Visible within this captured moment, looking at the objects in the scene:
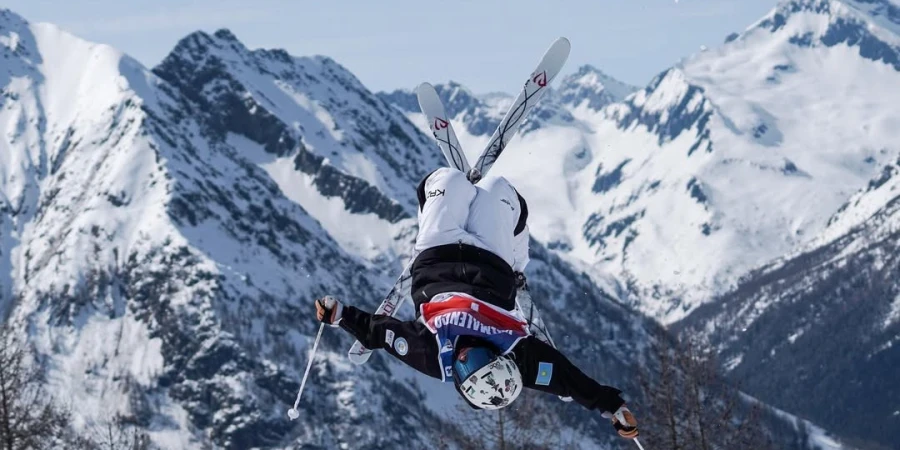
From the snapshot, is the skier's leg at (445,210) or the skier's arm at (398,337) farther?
the skier's leg at (445,210)

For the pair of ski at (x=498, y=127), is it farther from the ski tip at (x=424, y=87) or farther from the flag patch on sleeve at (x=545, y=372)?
the flag patch on sleeve at (x=545, y=372)

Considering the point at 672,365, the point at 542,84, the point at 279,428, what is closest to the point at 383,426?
→ the point at 279,428

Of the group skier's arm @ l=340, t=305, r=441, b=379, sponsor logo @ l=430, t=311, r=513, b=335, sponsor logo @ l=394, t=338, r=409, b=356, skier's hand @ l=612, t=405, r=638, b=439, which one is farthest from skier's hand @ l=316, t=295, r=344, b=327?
skier's hand @ l=612, t=405, r=638, b=439

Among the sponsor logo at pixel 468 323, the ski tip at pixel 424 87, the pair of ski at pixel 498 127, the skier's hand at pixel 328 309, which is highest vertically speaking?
the ski tip at pixel 424 87

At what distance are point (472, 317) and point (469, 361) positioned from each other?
0.55 metres

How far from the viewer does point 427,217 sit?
40.7ft

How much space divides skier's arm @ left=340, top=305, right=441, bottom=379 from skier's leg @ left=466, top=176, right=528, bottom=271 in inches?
45.5

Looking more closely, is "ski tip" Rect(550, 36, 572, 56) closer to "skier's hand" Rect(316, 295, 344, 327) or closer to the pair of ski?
→ the pair of ski

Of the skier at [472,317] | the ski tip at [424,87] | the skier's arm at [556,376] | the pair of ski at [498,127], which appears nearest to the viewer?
the skier at [472,317]

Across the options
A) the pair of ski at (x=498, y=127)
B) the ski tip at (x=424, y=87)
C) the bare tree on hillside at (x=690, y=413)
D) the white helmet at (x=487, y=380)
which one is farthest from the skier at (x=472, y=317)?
the bare tree on hillside at (x=690, y=413)

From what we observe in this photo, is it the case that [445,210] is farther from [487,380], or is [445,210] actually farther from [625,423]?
[625,423]

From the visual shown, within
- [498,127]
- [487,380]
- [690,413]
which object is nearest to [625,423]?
[487,380]

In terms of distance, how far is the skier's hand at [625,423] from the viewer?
11.0 meters

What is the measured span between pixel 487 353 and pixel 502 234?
162 cm
